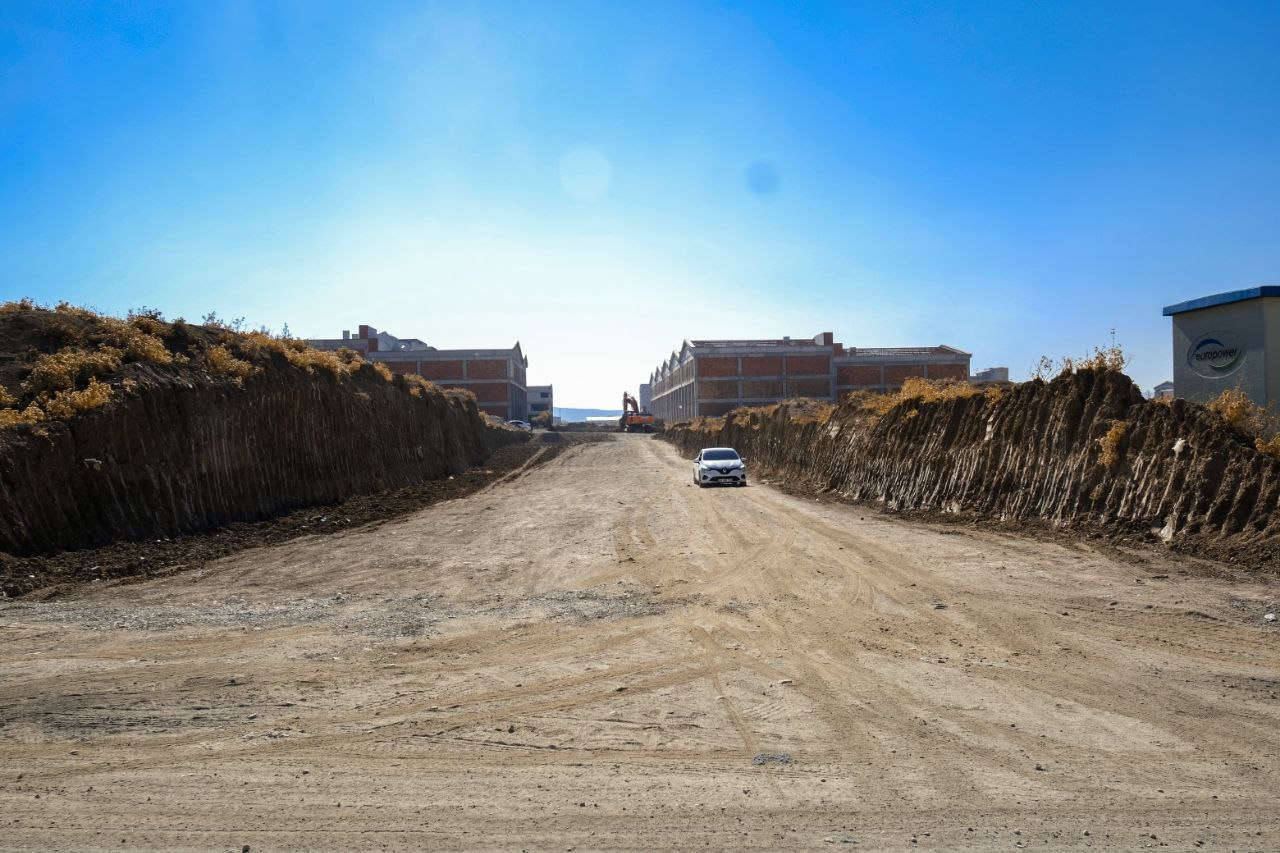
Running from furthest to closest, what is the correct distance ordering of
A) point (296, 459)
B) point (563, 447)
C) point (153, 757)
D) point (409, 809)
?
point (563, 447), point (296, 459), point (153, 757), point (409, 809)

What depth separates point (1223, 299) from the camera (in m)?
13.4

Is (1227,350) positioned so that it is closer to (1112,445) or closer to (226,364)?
(1112,445)

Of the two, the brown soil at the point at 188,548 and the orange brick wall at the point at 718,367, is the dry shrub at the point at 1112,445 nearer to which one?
the brown soil at the point at 188,548

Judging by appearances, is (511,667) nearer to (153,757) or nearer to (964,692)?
(153,757)

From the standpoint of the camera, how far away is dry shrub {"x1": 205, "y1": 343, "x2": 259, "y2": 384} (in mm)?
18078

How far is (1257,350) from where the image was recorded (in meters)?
12.9

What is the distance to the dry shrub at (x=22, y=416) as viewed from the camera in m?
12.7

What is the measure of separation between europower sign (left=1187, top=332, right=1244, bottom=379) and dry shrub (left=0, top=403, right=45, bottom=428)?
71.2ft

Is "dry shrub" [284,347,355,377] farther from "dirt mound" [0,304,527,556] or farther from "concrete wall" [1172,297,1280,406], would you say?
"concrete wall" [1172,297,1280,406]

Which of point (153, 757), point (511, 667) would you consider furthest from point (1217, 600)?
point (153, 757)

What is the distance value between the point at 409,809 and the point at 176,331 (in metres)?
17.8

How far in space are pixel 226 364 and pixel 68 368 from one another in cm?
387

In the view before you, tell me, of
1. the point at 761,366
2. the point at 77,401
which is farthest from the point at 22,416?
the point at 761,366

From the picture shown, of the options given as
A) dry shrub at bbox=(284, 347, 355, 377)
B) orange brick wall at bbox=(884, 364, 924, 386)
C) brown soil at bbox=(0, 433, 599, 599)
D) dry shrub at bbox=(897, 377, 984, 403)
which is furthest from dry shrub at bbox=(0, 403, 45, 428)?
orange brick wall at bbox=(884, 364, 924, 386)
